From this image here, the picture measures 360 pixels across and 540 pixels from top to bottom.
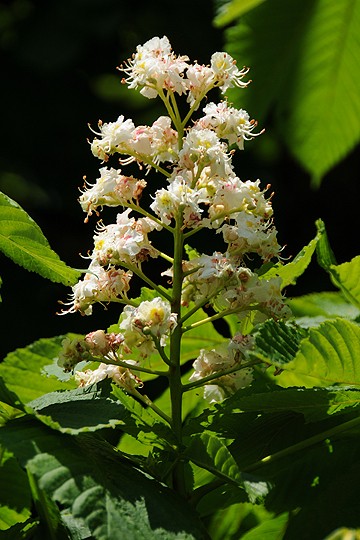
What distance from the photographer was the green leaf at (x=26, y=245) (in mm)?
1289

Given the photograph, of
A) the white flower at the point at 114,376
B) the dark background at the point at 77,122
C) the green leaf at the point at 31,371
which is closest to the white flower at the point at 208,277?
the white flower at the point at 114,376

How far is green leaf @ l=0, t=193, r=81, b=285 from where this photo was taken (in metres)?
1.29

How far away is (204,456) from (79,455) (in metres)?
0.15

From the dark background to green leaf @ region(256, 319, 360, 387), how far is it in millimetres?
2620

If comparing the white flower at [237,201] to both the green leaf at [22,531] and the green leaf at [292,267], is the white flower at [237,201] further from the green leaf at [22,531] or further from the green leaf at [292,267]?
the green leaf at [22,531]

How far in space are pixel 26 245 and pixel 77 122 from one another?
117 inches

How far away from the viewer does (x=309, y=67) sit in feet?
3.87

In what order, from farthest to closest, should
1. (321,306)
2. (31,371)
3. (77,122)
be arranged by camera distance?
(77,122)
(321,306)
(31,371)

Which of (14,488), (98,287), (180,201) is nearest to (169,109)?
(180,201)

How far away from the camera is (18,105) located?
418 centimetres

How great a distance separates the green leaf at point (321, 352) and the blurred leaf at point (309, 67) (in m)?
0.23

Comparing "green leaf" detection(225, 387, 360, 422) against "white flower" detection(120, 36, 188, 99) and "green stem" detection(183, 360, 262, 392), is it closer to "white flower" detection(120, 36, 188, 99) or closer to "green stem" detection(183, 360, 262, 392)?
"green stem" detection(183, 360, 262, 392)

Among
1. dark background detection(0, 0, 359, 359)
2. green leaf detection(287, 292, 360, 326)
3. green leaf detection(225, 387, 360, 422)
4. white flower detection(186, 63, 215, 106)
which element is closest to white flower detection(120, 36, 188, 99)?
white flower detection(186, 63, 215, 106)

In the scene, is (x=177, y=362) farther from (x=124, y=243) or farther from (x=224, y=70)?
(x=224, y=70)
